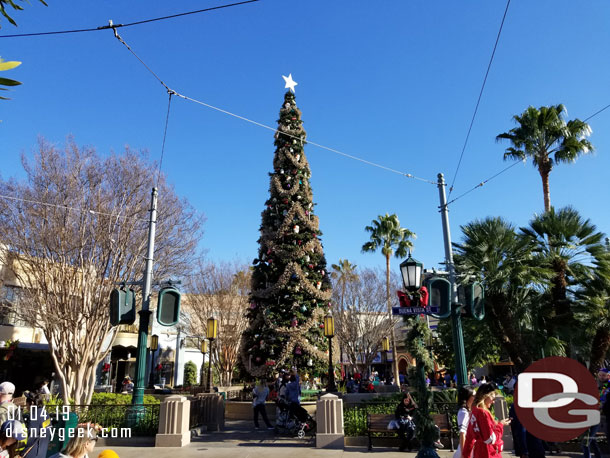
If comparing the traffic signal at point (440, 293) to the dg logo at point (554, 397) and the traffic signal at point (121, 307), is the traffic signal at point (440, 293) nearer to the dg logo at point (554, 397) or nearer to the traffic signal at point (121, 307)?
the dg logo at point (554, 397)

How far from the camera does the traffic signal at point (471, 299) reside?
8875mm

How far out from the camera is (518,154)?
24.7m

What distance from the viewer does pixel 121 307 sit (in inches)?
354

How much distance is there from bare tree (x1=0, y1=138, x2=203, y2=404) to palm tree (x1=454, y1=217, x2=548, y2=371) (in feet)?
40.5

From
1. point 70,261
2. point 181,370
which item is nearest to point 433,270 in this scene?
point 70,261

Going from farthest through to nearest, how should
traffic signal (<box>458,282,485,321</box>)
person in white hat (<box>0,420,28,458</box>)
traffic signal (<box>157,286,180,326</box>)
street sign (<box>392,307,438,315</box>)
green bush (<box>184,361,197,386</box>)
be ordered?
1. green bush (<box>184,361,197,386</box>)
2. traffic signal (<box>157,286,180,326</box>)
3. traffic signal (<box>458,282,485,321</box>)
4. street sign (<box>392,307,438,315</box>)
5. person in white hat (<box>0,420,28,458</box>)

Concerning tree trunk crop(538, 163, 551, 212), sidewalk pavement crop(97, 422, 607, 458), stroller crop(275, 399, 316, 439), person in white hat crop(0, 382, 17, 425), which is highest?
tree trunk crop(538, 163, 551, 212)

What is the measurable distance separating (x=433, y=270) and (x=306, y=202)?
11.4 m

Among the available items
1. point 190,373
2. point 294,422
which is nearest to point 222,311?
point 190,373

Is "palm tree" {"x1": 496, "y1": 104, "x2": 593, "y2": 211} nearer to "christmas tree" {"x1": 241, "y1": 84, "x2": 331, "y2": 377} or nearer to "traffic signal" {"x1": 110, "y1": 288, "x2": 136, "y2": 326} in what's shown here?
"christmas tree" {"x1": 241, "y1": 84, "x2": 331, "y2": 377}

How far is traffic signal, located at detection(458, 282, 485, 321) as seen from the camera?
8875 millimetres

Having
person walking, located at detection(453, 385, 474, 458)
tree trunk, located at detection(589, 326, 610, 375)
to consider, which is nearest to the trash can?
person walking, located at detection(453, 385, 474, 458)

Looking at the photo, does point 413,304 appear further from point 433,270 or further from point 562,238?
point 562,238

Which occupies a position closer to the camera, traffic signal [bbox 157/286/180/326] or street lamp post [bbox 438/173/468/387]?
street lamp post [bbox 438/173/468/387]
